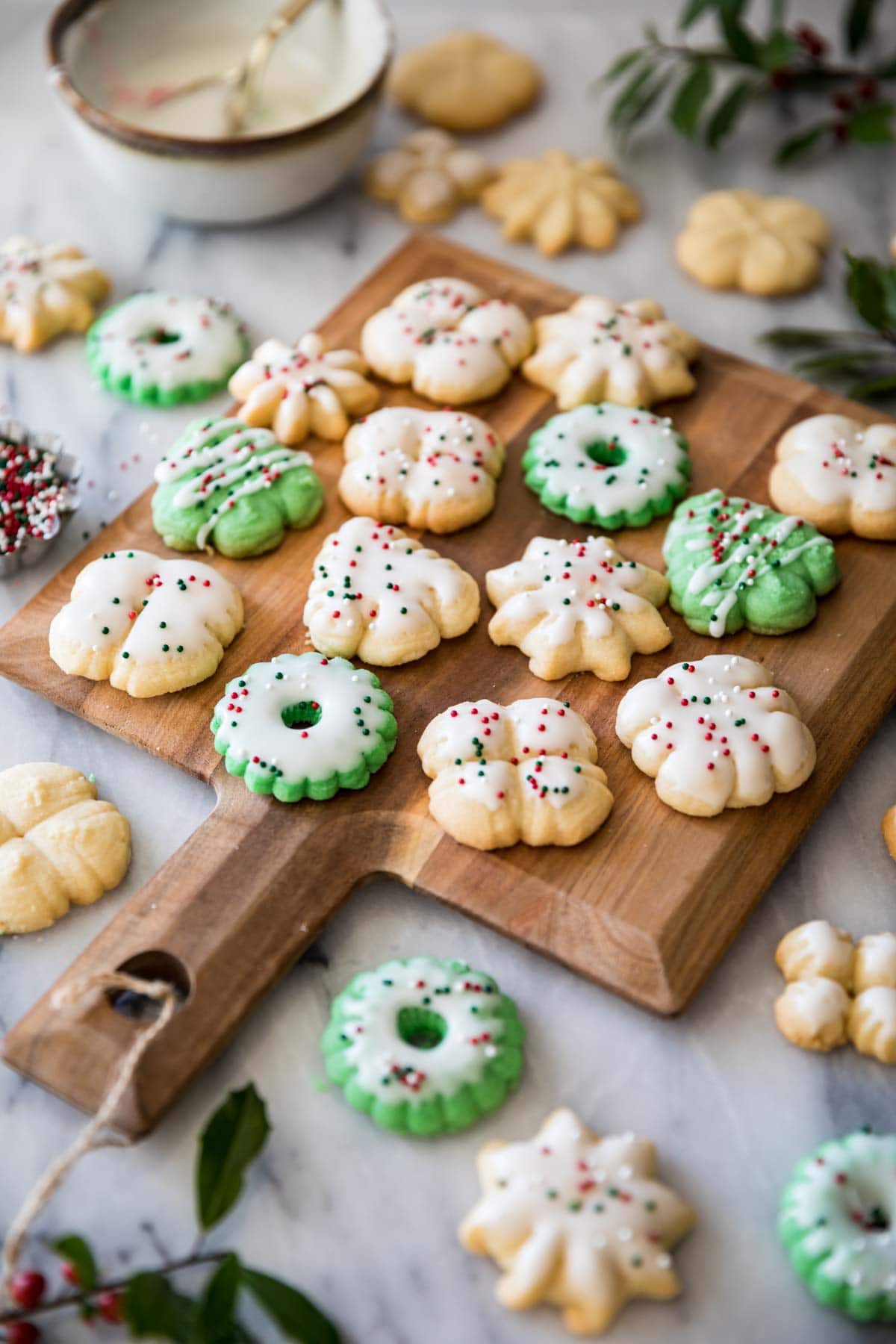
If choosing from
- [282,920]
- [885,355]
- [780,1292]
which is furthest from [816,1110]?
[885,355]

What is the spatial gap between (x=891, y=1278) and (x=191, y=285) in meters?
2.11

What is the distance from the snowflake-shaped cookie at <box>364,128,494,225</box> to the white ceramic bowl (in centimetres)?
12

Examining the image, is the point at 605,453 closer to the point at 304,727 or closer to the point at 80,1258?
the point at 304,727

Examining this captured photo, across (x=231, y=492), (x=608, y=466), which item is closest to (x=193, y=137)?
(x=231, y=492)

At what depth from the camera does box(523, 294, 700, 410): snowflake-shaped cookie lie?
245 cm

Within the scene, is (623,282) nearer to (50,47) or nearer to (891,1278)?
(50,47)

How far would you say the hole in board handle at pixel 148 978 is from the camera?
1.85 metres

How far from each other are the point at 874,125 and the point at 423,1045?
204 centimetres

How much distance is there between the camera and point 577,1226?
165cm

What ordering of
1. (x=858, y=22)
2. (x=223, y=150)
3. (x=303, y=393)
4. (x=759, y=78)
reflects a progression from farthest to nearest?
(x=759, y=78) < (x=858, y=22) < (x=223, y=150) < (x=303, y=393)

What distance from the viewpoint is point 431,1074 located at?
5.79ft

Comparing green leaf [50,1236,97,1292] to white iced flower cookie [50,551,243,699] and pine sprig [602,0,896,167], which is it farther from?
pine sprig [602,0,896,167]

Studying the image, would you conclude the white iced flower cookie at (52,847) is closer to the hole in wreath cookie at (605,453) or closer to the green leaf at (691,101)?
the hole in wreath cookie at (605,453)

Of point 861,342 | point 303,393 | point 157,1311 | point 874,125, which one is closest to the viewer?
point 157,1311
